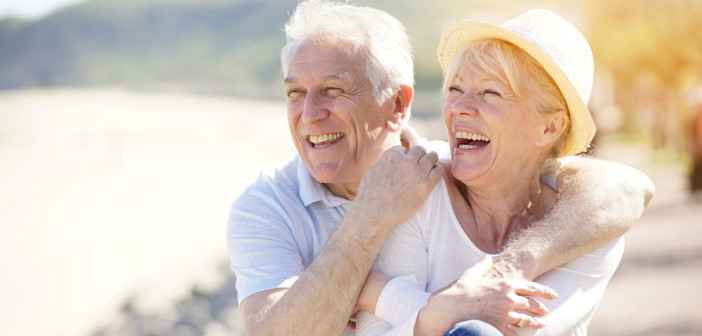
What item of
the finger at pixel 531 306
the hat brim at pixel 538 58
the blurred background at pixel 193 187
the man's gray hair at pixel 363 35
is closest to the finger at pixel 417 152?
the hat brim at pixel 538 58

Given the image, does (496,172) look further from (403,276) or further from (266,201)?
(266,201)

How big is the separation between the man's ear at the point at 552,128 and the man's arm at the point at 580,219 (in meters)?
0.18

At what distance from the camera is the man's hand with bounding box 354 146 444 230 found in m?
2.44

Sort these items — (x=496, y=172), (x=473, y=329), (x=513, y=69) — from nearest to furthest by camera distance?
(x=473, y=329)
(x=513, y=69)
(x=496, y=172)

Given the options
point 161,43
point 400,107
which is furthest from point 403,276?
point 161,43

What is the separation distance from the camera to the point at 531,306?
7.38 ft

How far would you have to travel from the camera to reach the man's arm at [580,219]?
92.6 inches

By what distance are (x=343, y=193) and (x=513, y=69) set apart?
88 centimetres

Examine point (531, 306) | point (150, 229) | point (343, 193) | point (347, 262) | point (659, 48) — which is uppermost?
point (659, 48)

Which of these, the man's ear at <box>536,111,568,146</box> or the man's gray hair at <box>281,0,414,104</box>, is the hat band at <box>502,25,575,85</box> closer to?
the man's ear at <box>536,111,568,146</box>

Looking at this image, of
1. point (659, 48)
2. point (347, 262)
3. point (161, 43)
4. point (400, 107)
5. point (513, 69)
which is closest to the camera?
point (347, 262)

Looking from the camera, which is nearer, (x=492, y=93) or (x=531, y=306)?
(x=531, y=306)

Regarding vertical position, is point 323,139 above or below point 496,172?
above

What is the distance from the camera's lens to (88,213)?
1664cm
